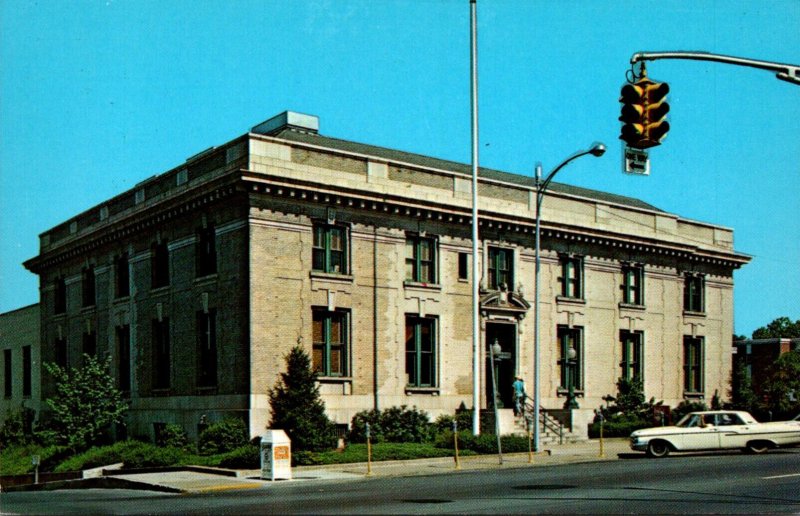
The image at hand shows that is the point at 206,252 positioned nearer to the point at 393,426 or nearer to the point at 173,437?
the point at 173,437

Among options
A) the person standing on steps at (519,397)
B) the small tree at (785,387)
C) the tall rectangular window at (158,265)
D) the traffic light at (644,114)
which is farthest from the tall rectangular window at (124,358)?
the traffic light at (644,114)

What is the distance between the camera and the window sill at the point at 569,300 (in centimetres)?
4206

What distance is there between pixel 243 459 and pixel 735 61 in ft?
63.1

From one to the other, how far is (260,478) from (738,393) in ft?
Answer: 103

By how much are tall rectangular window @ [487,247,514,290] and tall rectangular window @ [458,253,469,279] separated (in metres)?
1.04

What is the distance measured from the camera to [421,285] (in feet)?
122

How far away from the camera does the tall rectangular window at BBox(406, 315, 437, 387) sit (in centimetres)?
3694

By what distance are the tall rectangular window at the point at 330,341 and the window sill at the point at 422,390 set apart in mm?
2871

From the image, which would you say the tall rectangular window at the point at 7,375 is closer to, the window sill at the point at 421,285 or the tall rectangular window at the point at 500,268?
the window sill at the point at 421,285

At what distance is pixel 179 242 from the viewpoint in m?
37.2

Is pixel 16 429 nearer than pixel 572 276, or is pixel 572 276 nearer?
pixel 572 276

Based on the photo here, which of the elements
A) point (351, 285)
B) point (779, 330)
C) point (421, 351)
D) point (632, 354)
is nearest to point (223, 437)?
point (351, 285)

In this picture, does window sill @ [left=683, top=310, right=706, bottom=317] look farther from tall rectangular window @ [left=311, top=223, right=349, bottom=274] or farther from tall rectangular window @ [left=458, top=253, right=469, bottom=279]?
tall rectangular window @ [left=311, top=223, right=349, bottom=274]

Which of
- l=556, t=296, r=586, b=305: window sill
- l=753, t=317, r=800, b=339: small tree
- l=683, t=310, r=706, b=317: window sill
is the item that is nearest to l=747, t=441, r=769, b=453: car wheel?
l=556, t=296, r=586, b=305: window sill
